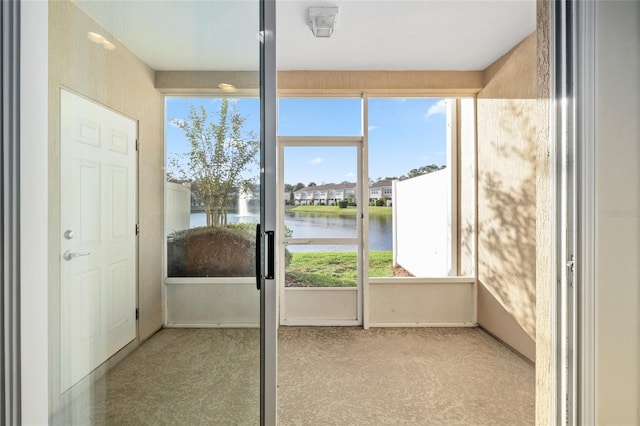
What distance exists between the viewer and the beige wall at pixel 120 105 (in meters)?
0.83

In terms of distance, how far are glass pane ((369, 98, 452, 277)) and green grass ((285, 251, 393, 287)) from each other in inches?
2.2

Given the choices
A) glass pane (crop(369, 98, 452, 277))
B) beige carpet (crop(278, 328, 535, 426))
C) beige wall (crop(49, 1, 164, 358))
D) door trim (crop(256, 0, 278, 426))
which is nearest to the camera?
beige wall (crop(49, 1, 164, 358))

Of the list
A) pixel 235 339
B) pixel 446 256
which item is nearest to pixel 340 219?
pixel 446 256

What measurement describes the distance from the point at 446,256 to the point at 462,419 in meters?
1.81

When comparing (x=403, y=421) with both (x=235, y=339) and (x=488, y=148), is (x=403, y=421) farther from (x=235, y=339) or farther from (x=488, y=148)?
(x=488, y=148)

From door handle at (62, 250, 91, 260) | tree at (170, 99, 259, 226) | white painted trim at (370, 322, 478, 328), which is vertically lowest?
white painted trim at (370, 322, 478, 328)

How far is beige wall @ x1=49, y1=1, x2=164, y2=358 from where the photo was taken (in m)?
0.83

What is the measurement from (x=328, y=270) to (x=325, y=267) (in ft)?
0.15

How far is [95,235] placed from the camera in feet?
2.90

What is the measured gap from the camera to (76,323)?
865mm

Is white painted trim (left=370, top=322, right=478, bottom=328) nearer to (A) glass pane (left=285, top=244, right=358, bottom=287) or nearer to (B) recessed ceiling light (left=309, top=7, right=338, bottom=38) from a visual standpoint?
(A) glass pane (left=285, top=244, right=358, bottom=287)
